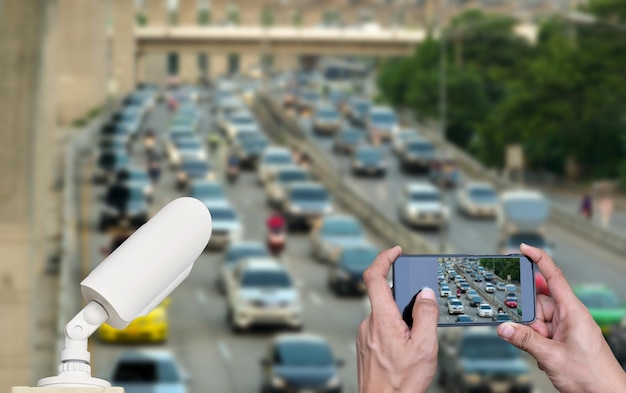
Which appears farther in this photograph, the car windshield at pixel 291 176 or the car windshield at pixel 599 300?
the car windshield at pixel 291 176

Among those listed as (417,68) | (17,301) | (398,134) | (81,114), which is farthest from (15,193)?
(417,68)

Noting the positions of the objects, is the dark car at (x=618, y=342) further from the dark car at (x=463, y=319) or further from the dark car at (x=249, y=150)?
the dark car at (x=249, y=150)

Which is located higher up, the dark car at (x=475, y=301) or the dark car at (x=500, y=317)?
the dark car at (x=475, y=301)

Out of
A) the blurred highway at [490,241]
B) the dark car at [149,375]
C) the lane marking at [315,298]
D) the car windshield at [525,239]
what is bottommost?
the blurred highway at [490,241]

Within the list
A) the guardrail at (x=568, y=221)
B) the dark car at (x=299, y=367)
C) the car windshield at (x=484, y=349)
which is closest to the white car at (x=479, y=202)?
the guardrail at (x=568, y=221)

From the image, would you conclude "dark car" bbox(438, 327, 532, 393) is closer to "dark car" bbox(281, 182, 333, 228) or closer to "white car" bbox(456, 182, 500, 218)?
"dark car" bbox(281, 182, 333, 228)

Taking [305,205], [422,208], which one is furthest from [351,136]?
[305,205]
